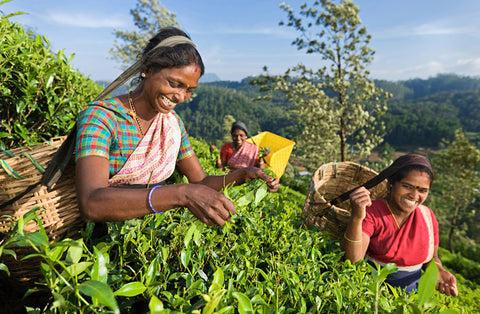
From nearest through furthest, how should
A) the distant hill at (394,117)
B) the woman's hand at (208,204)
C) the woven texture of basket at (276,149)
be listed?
the woman's hand at (208,204)
the woven texture of basket at (276,149)
the distant hill at (394,117)

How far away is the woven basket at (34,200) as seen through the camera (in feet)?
4.10

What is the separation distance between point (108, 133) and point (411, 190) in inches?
94.0

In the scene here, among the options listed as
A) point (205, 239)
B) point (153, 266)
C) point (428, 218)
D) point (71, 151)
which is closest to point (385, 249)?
point (428, 218)

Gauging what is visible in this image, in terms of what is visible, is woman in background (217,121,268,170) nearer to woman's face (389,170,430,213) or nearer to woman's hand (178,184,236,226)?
woman's face (389,170,430,213)

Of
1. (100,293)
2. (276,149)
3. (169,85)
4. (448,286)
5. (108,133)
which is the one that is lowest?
(448,286)

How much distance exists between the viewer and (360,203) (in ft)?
6.53

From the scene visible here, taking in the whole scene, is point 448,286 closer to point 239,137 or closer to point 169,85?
point 169,85

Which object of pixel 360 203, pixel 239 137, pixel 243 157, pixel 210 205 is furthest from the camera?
pixel 239 137

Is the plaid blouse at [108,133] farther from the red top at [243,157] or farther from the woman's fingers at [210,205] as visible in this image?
the red top at [243,157]

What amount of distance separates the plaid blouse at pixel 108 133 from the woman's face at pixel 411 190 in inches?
86.2

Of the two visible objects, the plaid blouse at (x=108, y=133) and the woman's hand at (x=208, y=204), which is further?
the plaid blouse at (x=108, y=133)

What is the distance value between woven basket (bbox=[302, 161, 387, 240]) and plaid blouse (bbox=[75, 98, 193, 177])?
1.46 meters

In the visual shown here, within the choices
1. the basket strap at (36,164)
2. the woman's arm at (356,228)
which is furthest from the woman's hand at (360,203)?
the basket strap at (36,164)

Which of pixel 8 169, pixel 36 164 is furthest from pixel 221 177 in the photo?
pixel 8 169
